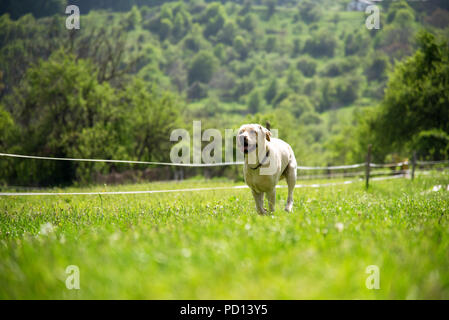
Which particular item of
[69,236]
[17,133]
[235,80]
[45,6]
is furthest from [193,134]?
[235,80]

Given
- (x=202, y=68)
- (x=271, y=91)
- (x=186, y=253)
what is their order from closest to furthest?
(x=186, y=253), (x=271, y=91), (x=202, y=68)

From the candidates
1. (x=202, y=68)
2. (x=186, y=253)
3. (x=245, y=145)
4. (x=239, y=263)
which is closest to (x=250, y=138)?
(x=245, y=145)

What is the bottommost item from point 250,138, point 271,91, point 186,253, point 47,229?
point 47,229

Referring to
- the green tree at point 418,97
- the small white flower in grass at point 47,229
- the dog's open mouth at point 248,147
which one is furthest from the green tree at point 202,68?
the small white flower in grass at point 47,229

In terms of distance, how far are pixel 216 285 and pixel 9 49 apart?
47.7m

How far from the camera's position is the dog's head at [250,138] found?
6539 mm

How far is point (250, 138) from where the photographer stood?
261 inches

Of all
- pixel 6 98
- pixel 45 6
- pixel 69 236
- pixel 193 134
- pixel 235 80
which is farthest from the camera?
pixel 235 80

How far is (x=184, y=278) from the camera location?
2.82 meters

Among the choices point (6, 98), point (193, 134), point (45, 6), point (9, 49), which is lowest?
point (193, 134)

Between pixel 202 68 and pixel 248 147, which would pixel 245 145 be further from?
pixel 202 68

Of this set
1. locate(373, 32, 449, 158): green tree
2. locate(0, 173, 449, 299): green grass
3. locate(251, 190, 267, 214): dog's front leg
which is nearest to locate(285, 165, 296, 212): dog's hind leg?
locate(251, 190, 267, 214): dog's front leg
